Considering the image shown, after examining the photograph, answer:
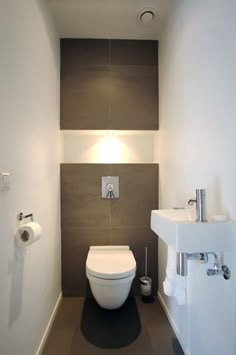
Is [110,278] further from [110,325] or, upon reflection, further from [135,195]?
[135,195]

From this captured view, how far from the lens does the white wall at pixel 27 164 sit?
116 centimetres

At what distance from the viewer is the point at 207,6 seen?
1.27m

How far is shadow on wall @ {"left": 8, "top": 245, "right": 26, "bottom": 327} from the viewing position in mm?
1214

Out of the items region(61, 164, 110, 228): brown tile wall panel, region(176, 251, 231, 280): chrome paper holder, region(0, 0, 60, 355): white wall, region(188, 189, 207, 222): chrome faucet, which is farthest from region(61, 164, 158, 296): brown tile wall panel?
region(188, 189, 207, 222): chrome faucet

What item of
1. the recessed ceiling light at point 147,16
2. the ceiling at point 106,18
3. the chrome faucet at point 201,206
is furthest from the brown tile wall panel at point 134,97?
the chrome faucet at point 201,206

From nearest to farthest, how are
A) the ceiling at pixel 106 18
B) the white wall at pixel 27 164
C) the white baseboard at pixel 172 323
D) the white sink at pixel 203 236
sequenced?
the white sink at pixel 203 236, the white wall at pixel 27 164, the white baseboard at pixel 172 323, the ceiling at pixel 106 18

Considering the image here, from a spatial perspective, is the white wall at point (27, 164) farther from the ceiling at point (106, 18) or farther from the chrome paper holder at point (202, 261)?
the chrome paper holder at point (202, 261)

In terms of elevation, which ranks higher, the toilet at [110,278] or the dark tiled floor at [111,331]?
the toilet at [110,278]

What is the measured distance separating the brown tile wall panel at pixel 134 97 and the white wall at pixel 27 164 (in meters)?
0.66

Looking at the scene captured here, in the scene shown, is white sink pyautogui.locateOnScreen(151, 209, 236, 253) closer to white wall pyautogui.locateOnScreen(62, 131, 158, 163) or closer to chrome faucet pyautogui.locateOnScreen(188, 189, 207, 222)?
chrome faucet pyautogui.locateOnScreen(188, 189, 207, 222)

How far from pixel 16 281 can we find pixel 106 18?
222 centimetres

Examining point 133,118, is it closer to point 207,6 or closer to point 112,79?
point 112,79

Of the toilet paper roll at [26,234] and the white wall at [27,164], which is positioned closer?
the white wall at [27,164]

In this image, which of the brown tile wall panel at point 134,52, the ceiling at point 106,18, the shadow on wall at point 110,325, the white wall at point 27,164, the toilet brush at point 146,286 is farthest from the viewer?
the brown tile wall panel at point 134,52
